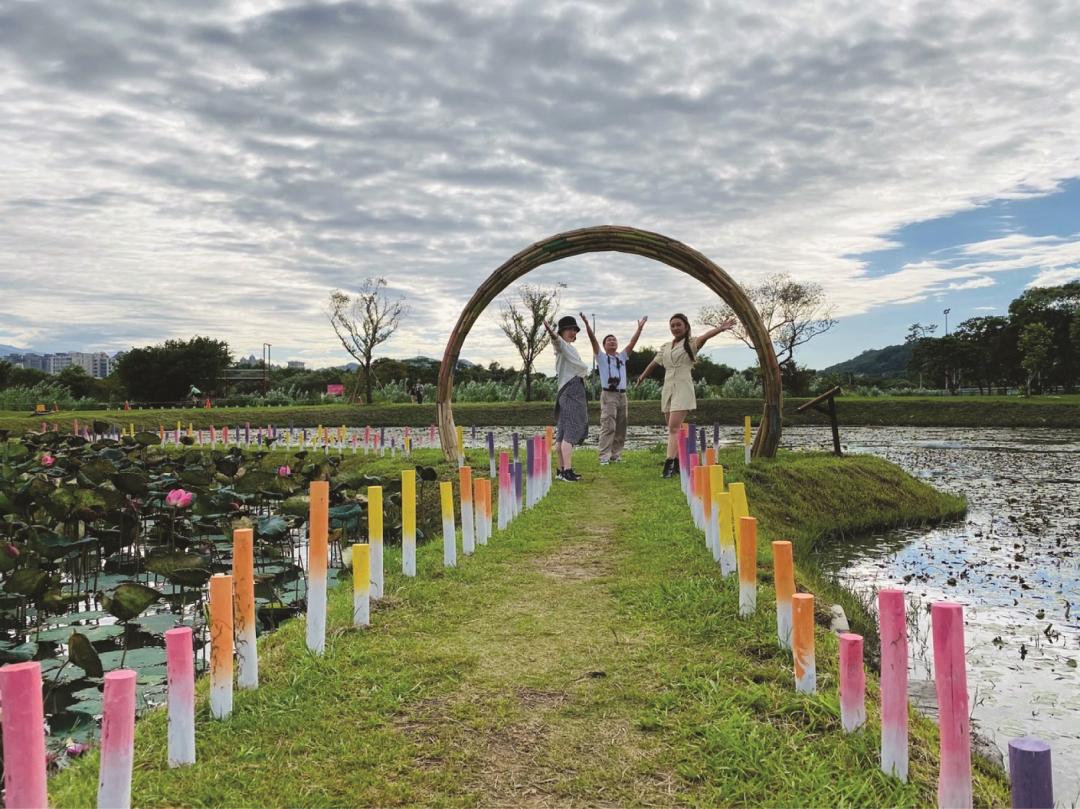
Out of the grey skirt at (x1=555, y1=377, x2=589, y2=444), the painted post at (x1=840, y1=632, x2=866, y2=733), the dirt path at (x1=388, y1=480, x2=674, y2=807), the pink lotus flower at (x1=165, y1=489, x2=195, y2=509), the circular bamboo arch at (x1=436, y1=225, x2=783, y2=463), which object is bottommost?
the dirt path at (x1=388, y1=480, x2=674, y2=807)

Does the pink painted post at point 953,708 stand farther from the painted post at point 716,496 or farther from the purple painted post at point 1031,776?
the painted post at point 716,496

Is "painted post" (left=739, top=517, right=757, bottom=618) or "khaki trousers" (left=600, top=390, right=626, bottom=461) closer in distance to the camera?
"painted post" (left=739, top=517, right=757, bottom=618)

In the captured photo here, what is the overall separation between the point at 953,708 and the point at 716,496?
298cm

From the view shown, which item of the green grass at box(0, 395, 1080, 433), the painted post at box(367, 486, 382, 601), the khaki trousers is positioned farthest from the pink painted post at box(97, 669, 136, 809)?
the green grass at box(0, 395, 1080, 433)

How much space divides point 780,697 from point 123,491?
583cm

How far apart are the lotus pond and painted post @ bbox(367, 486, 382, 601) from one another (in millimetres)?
754

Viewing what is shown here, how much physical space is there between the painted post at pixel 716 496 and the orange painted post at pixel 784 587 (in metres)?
1.25

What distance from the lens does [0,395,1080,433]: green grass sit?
28.4m

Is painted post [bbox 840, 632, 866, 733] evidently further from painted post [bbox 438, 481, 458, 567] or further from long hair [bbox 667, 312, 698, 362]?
long hair [bbox 667, 312, 698, 362]

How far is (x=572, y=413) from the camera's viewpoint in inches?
438

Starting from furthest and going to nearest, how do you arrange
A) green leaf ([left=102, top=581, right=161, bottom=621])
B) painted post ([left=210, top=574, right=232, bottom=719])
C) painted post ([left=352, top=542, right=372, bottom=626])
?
1. painted post ([left=352, top=542, right=372, bottom=626])
2. green leaf ([left=102, top=581, right=161, bottom=621])
3. painted post ([left=210, top=574, right=232, bottom=719])

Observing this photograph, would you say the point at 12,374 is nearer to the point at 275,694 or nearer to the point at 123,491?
the point at 123,491

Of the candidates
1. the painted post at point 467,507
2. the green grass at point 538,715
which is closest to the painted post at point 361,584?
the green grass at point 538,715

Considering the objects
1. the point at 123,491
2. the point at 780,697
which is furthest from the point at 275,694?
the point at 123,491
